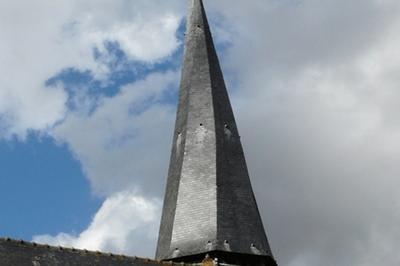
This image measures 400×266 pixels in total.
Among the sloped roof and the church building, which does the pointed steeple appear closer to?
the church building

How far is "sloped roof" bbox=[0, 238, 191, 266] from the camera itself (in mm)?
20000

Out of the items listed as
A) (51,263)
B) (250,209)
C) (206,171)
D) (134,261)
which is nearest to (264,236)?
(250,209)

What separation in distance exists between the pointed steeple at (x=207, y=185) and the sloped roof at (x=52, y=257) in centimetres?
179

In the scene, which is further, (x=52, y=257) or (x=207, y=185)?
(x=207, y=185)

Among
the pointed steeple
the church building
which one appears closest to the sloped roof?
the church building

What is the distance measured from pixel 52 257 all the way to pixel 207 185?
560cm

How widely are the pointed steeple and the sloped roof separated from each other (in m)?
1.79

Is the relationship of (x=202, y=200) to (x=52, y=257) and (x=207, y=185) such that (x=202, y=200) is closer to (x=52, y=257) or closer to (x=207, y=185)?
(x=207, y=185)

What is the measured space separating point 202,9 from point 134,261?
11204mm

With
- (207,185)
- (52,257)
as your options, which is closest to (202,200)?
(207,185)

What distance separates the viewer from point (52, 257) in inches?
814

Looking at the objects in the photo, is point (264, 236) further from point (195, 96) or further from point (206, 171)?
point (195, 96)

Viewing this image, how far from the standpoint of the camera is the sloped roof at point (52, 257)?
20000 millimetres

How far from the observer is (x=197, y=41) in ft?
93.1
